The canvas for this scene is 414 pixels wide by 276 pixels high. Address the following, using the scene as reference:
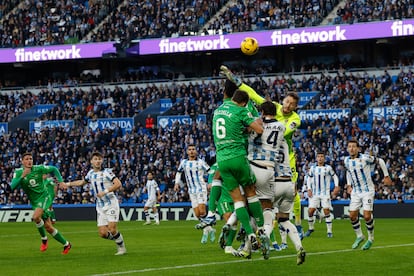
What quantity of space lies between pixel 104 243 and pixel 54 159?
26.9m

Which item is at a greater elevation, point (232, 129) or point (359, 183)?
point (232, 129)

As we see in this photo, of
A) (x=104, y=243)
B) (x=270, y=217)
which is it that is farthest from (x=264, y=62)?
(x=270, y=217)

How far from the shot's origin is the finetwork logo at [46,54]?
2154 inches

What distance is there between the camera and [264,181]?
46.4ft

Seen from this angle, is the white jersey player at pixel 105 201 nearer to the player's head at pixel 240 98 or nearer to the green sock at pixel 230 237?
the green sock at pixel 230 237

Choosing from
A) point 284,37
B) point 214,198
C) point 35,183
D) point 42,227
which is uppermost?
point 284,37

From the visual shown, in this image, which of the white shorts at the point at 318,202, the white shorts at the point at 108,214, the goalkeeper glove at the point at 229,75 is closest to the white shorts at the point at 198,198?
the white shorts at the point at 318,202

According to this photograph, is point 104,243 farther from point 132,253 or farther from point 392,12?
point 392,12

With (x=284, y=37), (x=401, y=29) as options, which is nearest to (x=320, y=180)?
(x=401, y=29)

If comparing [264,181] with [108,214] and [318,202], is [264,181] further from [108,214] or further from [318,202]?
[318,202]

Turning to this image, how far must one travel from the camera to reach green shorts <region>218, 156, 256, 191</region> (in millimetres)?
13875

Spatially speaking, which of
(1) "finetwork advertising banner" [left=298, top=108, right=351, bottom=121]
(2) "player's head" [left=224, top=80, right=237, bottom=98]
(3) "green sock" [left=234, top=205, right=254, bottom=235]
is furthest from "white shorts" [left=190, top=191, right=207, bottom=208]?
(1) "finetwork advertising banner" [left=298, top=108, right=351, bottom=121]

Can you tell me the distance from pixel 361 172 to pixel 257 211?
5338mm

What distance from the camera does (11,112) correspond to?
182 feet
